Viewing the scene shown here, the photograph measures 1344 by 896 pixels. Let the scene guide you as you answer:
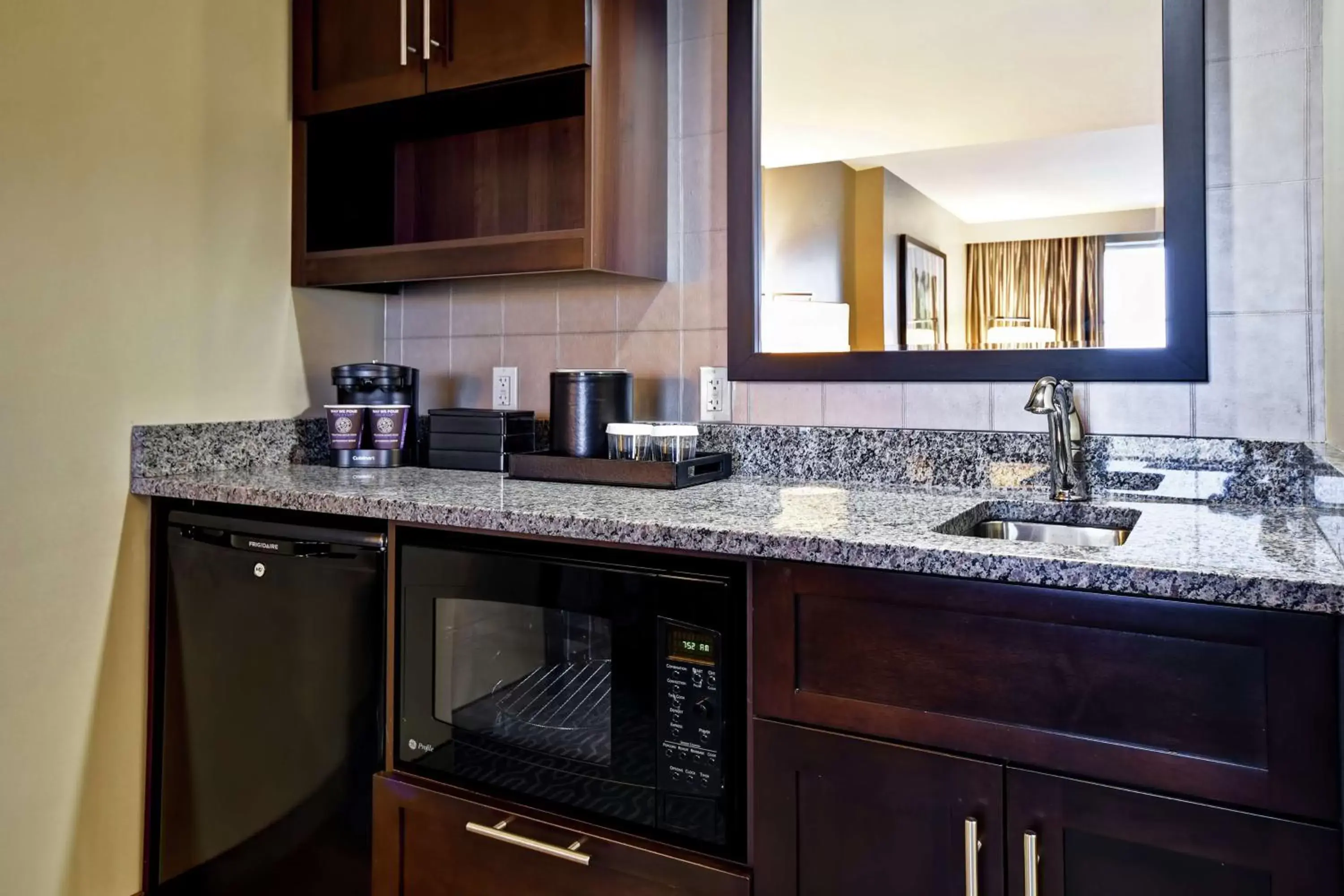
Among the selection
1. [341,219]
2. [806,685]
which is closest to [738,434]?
[806,685]

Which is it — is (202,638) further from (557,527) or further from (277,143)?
(277,143)

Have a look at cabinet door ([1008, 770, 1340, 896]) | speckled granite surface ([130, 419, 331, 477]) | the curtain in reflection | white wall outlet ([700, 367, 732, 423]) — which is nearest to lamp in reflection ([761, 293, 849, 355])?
white wall outlet ([700, 367, 732, 423])

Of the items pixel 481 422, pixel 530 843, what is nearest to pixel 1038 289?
pixel 481 422

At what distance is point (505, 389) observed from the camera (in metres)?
2.18

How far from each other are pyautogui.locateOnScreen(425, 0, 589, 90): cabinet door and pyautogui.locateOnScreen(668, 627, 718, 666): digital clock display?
1134 millimetres

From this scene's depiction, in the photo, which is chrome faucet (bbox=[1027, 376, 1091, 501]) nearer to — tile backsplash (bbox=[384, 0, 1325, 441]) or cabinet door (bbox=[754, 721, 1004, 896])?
tile backsplash (bbox=[384, 0, 1325, 441])

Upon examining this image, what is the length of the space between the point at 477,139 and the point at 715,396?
2.94 feet

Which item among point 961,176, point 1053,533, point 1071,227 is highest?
point 961,176

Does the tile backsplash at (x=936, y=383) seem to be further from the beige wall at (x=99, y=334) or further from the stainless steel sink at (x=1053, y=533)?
the beige wall at (x=99, y=334)

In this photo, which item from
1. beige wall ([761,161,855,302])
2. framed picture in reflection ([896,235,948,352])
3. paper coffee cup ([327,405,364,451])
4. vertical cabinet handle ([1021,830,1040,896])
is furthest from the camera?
paper coffee cup ([327,405,364,451])

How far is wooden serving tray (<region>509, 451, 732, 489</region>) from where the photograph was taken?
1.63m

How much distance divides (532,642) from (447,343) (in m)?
1.12

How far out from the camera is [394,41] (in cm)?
194

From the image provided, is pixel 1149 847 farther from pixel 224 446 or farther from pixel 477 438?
pixel 224 446
